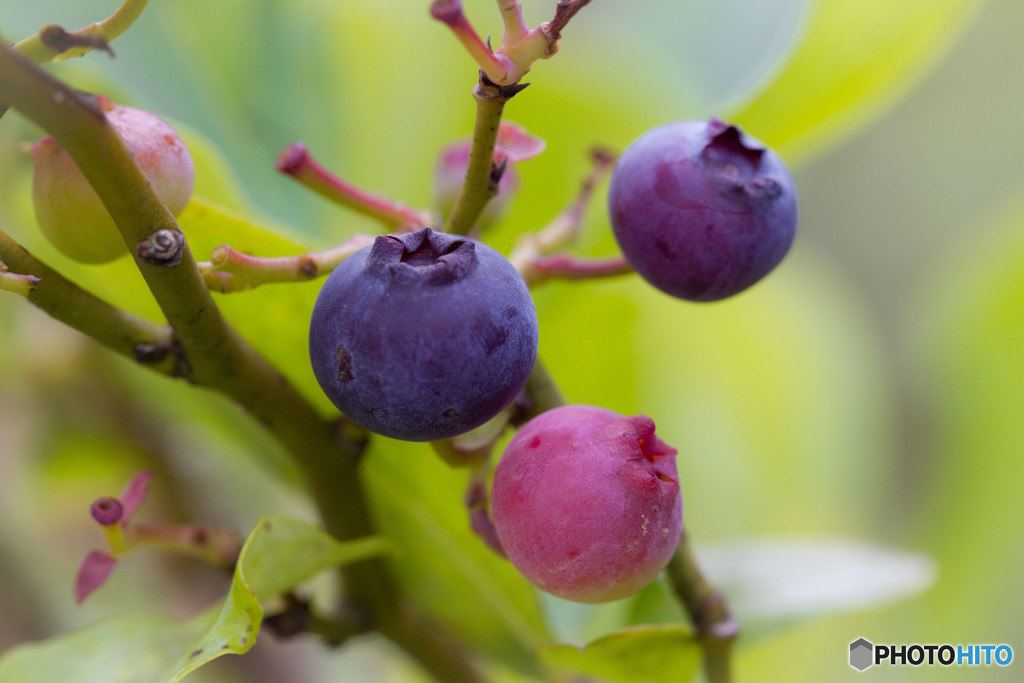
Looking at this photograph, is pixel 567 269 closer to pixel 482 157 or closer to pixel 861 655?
pixel 482 157

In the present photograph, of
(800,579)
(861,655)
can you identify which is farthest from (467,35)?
(861,655)

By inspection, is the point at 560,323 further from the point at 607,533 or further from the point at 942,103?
the point at 942,103

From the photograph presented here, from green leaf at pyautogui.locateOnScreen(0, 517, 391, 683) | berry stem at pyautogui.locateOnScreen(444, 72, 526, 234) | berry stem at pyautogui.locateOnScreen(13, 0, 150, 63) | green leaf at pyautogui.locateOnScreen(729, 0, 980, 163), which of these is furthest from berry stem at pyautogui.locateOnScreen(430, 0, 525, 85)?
green leaf at pyautogui.locateOnScreen(729, 0, 980, 163)

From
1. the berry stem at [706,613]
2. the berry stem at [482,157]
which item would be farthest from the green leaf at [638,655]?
the berry stem at [482,157]
